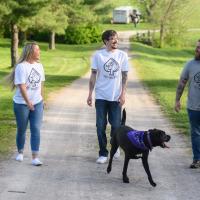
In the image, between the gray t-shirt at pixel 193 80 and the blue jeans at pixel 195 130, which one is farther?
the blue jeans at pixel 195 130

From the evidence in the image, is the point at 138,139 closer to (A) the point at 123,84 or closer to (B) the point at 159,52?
(A) the point at 123,84

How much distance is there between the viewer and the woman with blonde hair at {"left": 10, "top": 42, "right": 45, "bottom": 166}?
7820 millimetres

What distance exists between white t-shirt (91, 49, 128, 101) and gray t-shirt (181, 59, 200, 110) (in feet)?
2.87

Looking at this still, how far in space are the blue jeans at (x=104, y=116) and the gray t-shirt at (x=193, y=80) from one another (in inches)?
41.4

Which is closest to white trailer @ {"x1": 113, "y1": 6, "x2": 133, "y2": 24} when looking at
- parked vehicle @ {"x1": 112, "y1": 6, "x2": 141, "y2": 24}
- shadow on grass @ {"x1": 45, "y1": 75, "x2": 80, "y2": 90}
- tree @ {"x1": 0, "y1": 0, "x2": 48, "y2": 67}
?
parked vehicle @ {"x1": 112, "y1": 6, "x2": 141, "y2": 24}

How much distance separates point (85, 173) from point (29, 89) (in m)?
1.41

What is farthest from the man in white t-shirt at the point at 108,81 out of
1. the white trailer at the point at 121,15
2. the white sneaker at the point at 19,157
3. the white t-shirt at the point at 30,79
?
the white trailer at the point at 121,15

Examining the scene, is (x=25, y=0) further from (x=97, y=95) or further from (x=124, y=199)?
(x=124, y=199)

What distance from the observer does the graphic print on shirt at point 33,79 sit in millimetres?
7879

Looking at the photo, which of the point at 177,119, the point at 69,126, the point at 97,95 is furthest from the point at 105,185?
the point at 177,119

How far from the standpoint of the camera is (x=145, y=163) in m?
7.02

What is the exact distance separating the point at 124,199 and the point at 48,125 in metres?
5.56

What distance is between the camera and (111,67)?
8031 mm

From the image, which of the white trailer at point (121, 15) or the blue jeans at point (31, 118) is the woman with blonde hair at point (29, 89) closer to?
the blue jeans at point (31, 118)
